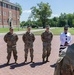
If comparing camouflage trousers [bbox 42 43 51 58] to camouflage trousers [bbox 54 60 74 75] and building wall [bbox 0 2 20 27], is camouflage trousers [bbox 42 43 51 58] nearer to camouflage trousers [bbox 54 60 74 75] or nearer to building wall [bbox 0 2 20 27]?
camouflage trousers [bbox 54 60 74 75]

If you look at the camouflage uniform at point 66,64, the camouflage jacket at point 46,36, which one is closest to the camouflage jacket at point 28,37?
the camouflage jacket at point 46,36

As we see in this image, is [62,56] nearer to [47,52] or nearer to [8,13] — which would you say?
[47,52]

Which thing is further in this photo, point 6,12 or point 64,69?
point 6,12

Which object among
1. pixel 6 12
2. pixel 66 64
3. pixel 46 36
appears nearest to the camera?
pixel 66 64

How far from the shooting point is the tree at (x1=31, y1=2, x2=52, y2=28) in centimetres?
9000

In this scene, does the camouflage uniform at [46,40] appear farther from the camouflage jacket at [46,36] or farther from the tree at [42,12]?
the tree at [42,12]

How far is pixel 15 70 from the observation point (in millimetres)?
8656

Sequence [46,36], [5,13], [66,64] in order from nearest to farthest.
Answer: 1. [66,64]
2. [46,36]
3. [5,13]

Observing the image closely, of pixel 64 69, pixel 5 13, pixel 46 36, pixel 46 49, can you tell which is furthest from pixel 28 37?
pixel 5 13

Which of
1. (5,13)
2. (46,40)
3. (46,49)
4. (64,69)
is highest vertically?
(5,13)

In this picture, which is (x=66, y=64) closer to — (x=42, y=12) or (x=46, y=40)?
(x=46, y=40)

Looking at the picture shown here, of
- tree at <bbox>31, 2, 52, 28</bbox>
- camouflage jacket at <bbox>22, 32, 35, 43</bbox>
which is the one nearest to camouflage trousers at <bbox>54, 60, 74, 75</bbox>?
camouflage jacket at <bbox>22, 32, 35, 43</bbox>

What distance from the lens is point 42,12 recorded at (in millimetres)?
89688

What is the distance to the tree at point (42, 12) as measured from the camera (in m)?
90.0
